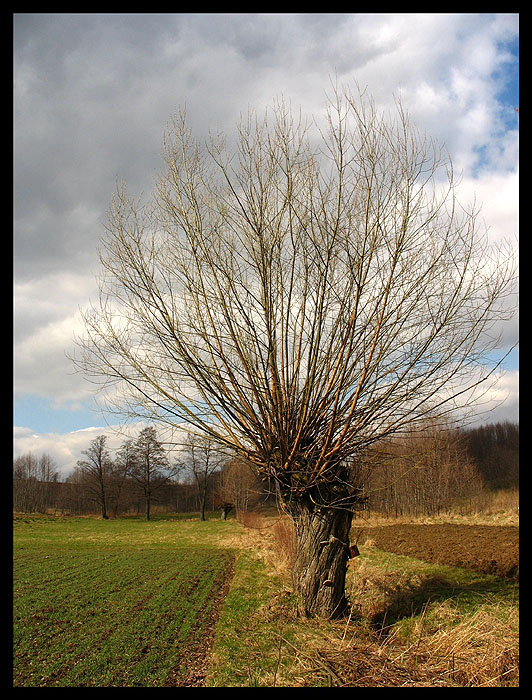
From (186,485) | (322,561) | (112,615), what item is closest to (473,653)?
(322,561)

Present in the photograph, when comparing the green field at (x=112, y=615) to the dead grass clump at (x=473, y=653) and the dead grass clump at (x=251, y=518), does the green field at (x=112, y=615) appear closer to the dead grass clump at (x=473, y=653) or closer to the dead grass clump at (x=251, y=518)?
the dead grass clump at (x=473, y=653)

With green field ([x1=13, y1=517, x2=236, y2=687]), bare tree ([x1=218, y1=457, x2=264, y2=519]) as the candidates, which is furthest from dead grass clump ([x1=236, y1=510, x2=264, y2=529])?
green field ([x1=13, y1=517, x2=236, y2=687])

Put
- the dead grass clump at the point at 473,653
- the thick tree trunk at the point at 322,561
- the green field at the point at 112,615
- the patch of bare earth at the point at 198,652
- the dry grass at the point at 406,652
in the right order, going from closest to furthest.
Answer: the dry grass at the point at 406,652 < the dead grass clump at the point at 473,653 < the patch of bare earth at the point at 198,652 < the green field at the point at 112,615 < the thick tree trunk at the point at 322,561

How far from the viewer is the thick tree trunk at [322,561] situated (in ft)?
21.8

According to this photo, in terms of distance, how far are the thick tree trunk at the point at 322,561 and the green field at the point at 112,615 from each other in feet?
6.66

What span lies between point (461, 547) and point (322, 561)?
457 inches

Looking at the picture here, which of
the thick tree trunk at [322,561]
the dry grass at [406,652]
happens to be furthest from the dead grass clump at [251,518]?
the thick tree trunk at [322,561]

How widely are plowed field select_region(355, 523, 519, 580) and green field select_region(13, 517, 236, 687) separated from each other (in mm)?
6859

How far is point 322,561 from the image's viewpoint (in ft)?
22.0

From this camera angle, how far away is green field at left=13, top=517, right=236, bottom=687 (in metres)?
6.45

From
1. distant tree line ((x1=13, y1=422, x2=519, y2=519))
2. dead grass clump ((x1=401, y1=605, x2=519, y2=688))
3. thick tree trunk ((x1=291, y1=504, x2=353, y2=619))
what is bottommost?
distant tree line ((x1=13, y1=422, x2=519, y2=519))

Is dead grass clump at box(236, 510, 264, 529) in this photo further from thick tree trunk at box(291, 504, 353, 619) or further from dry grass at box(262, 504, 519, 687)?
thick tree trunk at box(291, 504, 353, 619)
